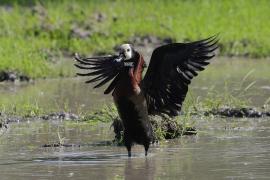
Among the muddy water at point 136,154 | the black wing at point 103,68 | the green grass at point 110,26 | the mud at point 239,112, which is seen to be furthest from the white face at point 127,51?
the green grass at point 110,26

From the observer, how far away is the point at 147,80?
8.67m

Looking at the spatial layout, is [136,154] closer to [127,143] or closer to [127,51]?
[127,143]

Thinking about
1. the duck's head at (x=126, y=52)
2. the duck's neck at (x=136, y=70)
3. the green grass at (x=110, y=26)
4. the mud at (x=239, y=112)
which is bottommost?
the mud at (x=239, y=112)

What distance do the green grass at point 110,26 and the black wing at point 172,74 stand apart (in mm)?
4509

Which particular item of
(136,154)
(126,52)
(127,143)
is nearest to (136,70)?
(126,52)

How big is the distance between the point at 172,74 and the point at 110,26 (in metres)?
7.72

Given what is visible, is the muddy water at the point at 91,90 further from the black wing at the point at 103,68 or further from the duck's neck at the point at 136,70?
the duck's neck at the point at 136,70

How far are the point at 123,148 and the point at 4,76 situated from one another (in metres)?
4.32

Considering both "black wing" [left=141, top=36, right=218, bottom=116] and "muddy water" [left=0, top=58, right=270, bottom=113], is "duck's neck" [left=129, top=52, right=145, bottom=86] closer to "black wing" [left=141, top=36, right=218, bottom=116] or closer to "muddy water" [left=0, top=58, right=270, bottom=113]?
"black wing" [left=141, top=36, right=218, bottom=116]

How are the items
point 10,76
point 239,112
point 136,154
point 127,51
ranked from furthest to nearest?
point 10,76 < point 239,112 < point 136,154 < point 127,51

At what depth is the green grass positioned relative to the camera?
47.0 ft

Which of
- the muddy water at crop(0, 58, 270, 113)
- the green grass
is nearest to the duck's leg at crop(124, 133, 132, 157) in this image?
the muddy water at crop(0, 58, 270, 113)

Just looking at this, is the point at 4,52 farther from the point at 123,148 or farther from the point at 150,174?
the point at 150,174

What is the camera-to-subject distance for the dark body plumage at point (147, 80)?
8281mm
